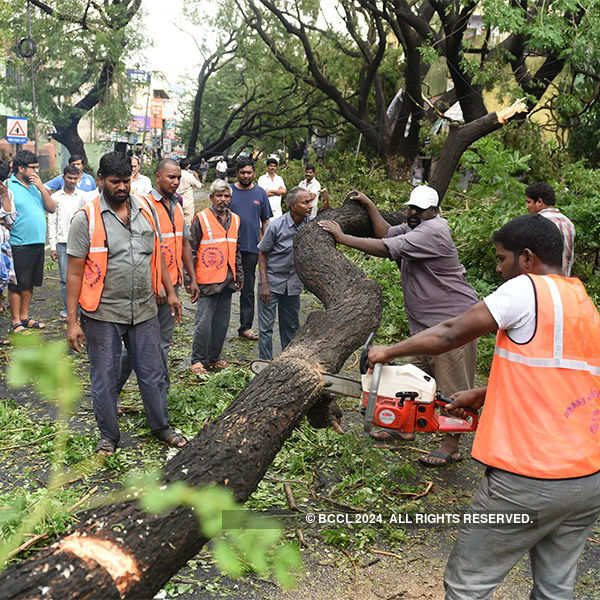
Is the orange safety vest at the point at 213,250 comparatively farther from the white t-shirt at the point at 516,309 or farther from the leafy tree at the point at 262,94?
the leafy tree at the point at 262,94

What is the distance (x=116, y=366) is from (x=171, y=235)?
149 centimetres

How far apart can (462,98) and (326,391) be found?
1017 centimetres

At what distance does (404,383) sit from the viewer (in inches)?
122

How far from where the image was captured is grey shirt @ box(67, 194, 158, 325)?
447 centimetres

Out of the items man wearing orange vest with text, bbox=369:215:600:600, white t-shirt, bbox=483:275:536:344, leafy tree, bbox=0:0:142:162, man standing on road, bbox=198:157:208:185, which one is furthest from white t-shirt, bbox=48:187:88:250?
man standing on road, bbox=198:157:208:185

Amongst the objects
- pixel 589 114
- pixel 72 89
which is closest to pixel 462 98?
pixel 589 114

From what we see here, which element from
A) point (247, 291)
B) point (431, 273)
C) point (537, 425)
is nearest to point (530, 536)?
point (537, 425)

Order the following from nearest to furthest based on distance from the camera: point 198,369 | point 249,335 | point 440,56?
point 198,369, point 249,335, point 440,56

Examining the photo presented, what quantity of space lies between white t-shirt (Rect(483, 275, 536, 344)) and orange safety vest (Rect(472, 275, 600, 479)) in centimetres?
2

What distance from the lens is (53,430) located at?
16.8 feet

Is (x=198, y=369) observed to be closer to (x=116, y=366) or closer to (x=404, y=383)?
(x=116, y=366)

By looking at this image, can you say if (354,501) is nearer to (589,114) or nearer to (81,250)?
(81,250)

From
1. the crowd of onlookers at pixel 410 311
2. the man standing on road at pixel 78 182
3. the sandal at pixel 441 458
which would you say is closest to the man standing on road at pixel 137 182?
the crowd of onlookers at pixel 410 311

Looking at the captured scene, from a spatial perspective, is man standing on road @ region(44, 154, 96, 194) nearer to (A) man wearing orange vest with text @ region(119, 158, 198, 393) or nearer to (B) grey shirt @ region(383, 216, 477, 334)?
(A) man wearing orange vest with text @ region(119, 158, 198, 393)
